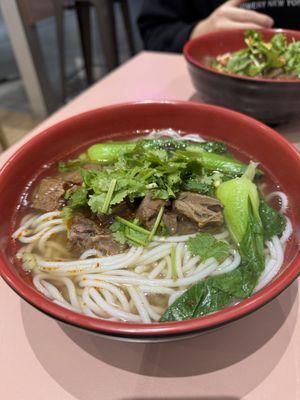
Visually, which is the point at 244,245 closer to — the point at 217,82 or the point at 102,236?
the point at 102,236

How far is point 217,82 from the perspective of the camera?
126 centimetres

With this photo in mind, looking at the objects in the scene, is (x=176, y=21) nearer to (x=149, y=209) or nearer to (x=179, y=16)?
(x=179, y=16)

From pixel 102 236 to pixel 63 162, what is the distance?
0.33 metres

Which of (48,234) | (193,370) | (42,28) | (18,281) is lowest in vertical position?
(42,28)

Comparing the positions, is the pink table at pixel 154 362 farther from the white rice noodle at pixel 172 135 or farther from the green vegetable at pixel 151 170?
the white rice noodle at pixel 172 135

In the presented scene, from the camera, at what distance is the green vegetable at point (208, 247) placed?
0.84m

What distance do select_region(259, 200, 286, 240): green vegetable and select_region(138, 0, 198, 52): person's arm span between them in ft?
5.01

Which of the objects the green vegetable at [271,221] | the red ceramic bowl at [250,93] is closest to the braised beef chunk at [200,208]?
the green vegetable at [271,221]

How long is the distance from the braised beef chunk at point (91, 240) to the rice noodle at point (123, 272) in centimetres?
2

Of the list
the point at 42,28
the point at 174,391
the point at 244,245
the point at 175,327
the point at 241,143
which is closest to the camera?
the point at 175,327

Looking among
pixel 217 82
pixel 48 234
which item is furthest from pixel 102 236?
pixel 217 82

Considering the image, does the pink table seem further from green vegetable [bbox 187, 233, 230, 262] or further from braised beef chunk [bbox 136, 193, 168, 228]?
braised beef chunk [bbox 136, 193, 168, 228]

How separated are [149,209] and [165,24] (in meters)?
1.80

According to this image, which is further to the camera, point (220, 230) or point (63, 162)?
point (63, 162)
